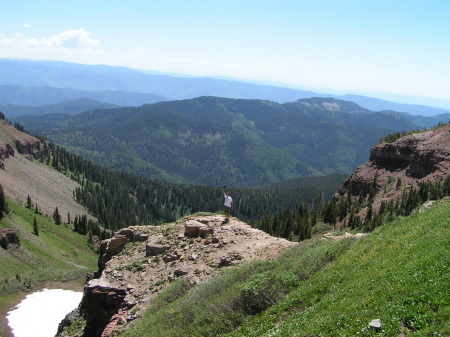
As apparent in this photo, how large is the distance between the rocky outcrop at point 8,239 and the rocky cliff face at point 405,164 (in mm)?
83626

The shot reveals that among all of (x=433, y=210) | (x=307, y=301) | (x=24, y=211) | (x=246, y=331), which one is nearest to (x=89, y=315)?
(x=246, y=331)

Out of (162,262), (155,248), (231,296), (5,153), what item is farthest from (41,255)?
(231,296)

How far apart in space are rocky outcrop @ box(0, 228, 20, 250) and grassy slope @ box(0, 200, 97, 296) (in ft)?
4.32

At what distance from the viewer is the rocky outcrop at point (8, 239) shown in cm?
8181

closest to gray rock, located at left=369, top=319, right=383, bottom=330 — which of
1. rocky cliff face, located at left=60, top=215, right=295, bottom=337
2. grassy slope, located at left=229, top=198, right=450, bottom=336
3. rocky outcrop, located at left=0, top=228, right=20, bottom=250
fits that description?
grassy slope, located at left=229, top=198, right=450, bottom=336

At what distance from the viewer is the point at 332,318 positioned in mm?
12859

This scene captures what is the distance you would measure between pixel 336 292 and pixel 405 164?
70.3 m

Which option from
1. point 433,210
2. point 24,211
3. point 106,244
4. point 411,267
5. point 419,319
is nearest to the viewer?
point 419,319

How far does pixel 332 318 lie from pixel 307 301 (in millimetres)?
3047

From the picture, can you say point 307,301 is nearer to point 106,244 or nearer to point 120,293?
point 120,293

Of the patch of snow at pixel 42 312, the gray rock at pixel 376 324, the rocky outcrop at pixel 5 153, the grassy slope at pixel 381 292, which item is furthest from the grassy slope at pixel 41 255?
the gray rock at pixel 376 324

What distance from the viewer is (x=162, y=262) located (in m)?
28.5

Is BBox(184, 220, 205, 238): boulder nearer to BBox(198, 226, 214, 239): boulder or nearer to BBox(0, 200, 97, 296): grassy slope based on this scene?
BBox(198, 226, 214, 239): boulder

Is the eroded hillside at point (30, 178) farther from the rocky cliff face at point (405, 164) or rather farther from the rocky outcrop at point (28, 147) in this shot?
the rocky cliff face at point (405, 164)
